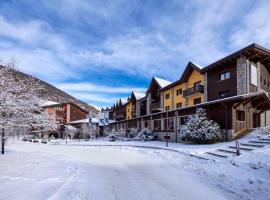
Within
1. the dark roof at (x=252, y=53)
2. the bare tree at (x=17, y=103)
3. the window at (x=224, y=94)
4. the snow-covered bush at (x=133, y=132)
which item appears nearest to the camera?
the bare tree at (x=17, y=103)

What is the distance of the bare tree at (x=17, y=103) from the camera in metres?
12.4

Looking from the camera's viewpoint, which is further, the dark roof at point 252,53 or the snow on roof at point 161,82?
the snow on roof at point 161,82

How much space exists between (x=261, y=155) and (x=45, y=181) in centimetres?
896

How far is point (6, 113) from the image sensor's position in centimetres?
1295

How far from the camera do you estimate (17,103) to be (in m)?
14.1

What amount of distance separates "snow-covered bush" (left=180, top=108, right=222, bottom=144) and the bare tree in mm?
11780

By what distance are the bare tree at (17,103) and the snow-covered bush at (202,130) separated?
464 inches

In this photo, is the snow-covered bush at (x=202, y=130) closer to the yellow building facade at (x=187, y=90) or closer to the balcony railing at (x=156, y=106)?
the yellow building facade at (x=187, y=90)

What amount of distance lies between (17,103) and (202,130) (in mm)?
14612

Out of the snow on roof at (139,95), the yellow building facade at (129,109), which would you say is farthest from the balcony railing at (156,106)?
the yellow building facade at (129,109)

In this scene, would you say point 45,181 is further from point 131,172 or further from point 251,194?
point 251,194

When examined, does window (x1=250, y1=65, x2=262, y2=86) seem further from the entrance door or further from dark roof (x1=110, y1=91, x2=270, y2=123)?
the entrance door

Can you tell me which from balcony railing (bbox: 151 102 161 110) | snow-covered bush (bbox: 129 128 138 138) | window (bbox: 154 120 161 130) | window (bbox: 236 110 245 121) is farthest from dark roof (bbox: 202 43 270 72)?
snow-covered bush (bbox: 129 128 138 138)

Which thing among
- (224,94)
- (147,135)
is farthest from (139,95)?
(224,94)
